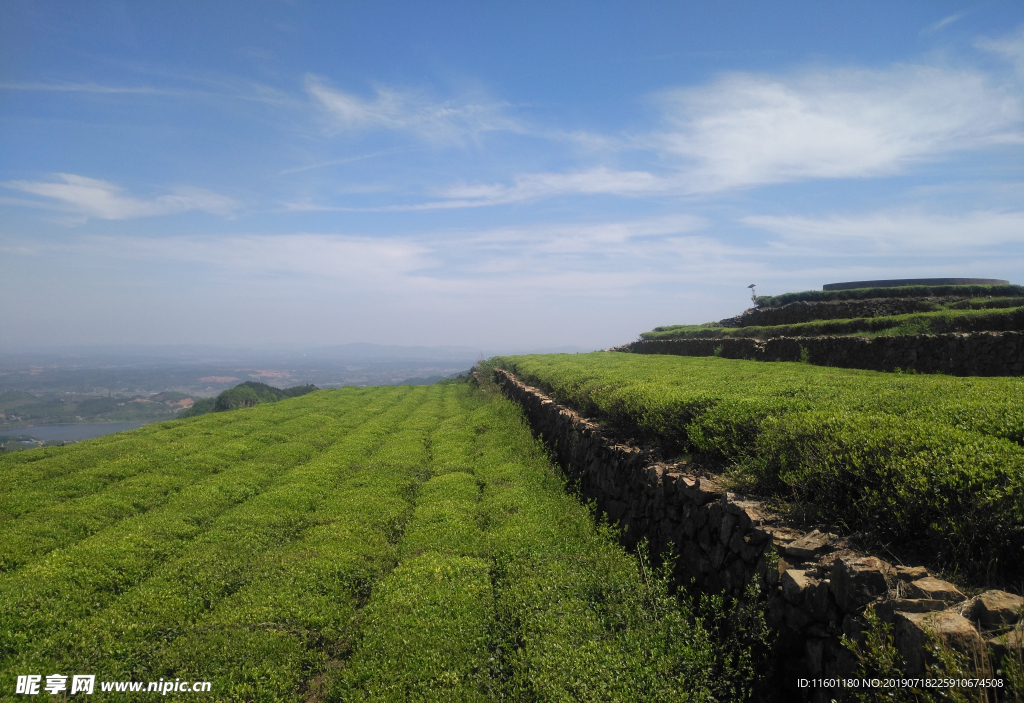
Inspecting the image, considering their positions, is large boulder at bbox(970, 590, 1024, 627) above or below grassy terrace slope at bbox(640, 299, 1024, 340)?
below

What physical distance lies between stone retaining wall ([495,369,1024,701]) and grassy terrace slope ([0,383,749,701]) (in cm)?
63

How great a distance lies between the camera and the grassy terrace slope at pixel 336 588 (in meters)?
5.59

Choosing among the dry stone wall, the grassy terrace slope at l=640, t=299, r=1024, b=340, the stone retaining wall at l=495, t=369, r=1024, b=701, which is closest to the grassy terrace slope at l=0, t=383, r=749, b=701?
the stone retaining wall at l=495, t=369, r=1024, b=701

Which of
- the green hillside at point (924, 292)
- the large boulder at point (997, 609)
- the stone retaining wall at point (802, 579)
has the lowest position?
the stone retaining wall at point (802, 579)

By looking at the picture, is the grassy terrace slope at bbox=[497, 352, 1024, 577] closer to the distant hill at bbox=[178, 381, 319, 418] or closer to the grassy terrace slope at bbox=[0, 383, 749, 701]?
the grassy terrace slope at bbox=[0, 383, 749, 701]

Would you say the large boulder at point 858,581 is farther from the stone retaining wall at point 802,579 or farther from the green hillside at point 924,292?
the green hillside at point 924,292

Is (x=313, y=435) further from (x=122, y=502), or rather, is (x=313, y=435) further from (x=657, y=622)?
(x=657, y=622)

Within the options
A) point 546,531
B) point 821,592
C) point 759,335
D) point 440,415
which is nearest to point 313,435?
point 440,415

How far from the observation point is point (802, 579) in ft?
14.4

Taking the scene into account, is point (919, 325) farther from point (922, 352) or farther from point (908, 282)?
point (908, 282)

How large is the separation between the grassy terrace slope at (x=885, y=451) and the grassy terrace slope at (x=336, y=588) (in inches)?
81.5

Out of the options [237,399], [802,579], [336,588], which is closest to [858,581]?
[802,579]

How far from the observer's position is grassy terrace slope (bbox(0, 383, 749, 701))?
5.59 m

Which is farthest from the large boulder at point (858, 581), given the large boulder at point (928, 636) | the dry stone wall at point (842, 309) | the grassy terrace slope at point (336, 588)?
the dry stone wall at point (842, 309)
